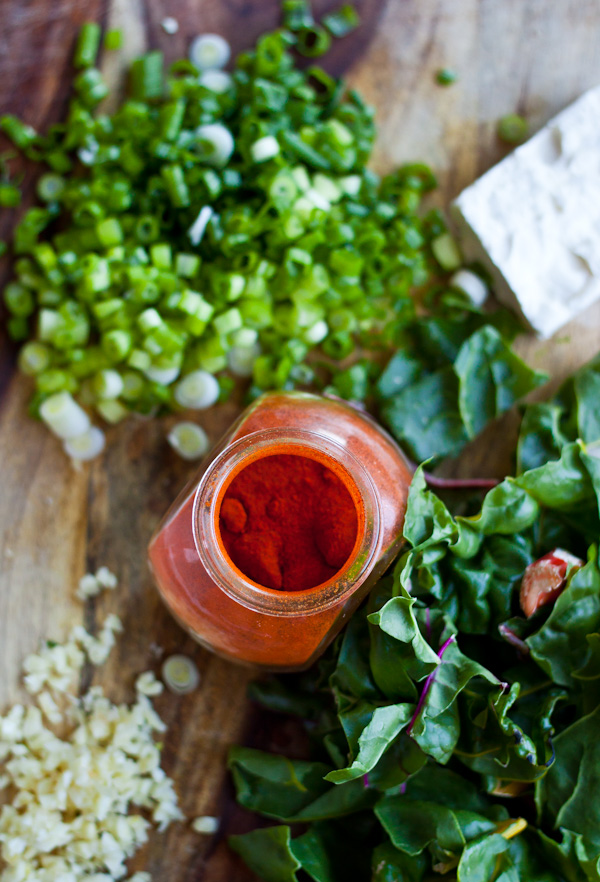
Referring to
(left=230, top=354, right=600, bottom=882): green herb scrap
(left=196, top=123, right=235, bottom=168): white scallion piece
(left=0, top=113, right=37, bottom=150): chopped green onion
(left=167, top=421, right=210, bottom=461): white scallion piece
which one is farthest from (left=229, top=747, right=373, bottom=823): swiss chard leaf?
(left=0, top=113, right=37, bottom=150): chopped green onion

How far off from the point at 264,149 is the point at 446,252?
0.45 meters

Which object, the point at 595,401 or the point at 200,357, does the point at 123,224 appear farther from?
the point at 595,401

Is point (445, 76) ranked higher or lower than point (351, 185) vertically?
higher

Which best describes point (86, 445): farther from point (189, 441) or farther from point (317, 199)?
point (317, 199)

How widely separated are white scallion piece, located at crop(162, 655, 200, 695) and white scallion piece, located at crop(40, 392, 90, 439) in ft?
1.73

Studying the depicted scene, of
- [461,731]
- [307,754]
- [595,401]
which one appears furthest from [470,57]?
[307,754]

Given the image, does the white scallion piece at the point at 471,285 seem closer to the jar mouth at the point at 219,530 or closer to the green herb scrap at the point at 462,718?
the green herb scrap at the point at 462,718

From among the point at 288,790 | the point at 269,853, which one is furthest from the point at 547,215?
the point at 269,853

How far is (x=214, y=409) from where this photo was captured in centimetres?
165

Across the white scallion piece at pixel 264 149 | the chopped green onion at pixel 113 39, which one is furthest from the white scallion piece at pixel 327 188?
the chopped green onion at pixel 113 39

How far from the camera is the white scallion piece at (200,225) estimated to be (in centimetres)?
156

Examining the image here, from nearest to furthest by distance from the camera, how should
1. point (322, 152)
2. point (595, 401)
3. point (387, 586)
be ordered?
point (387, 586) < point (595, 401) < point (322, 152)

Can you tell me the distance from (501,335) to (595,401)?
247 millimetres

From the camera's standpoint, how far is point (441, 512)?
4.20 feet
